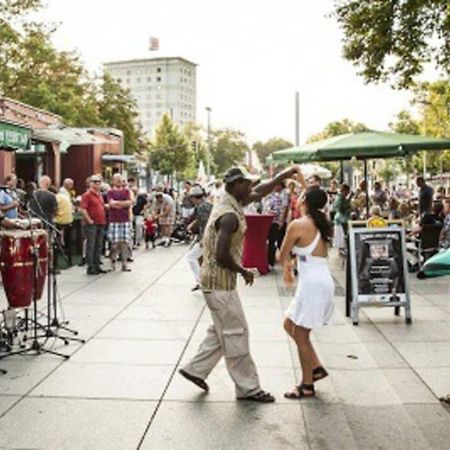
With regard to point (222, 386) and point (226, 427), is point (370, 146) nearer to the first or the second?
point (222, 386)

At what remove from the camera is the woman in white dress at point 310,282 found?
17.7 feet

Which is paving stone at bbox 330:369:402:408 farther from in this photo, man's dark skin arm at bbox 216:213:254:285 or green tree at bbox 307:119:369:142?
green tree at bbox 307:119:369:142

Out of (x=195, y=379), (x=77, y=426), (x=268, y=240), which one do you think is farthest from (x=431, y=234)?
(x=77, y=426)

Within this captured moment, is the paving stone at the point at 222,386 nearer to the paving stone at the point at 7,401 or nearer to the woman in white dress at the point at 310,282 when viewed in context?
the woman in white dress at the point at 310,282

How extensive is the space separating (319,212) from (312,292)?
2.09ft

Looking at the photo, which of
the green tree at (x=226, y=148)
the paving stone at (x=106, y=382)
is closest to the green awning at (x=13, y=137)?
the paving stone at (x=106, y=382)

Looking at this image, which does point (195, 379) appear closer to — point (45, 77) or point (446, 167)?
point (45, 77)

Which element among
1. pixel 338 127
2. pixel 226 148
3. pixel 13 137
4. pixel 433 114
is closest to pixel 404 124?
pixel 433 114

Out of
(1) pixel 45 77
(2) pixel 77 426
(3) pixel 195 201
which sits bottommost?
(2) pixel 77 426

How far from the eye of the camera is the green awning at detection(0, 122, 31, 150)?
33.4 feet

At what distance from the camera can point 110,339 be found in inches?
294

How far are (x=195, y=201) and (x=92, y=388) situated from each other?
491 cm

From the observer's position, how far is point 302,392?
5.41 metres

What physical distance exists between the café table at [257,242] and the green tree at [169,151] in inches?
2549
